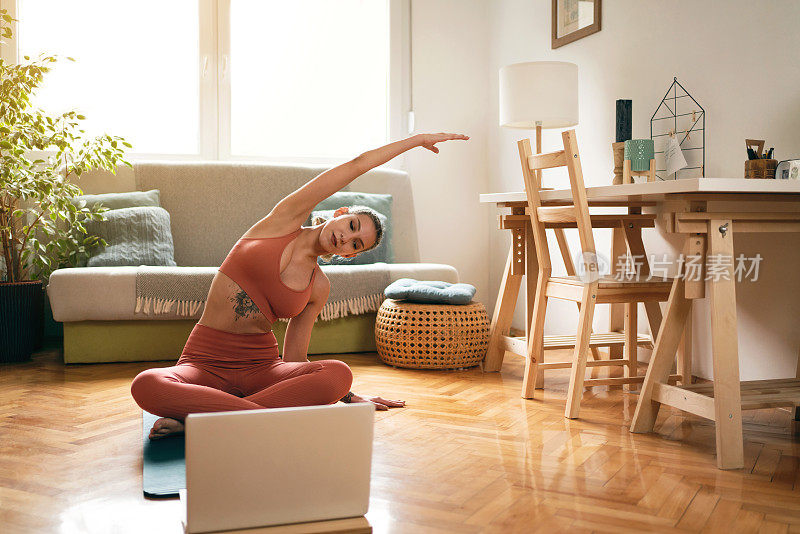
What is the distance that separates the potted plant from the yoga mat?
4.89ft

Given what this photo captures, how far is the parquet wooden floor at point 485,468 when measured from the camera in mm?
1571

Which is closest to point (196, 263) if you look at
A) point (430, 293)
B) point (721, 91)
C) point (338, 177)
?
point (430, 293)

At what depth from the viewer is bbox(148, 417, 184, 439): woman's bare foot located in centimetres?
205

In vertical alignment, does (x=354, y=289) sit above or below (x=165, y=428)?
above

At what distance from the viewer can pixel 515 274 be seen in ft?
10.3

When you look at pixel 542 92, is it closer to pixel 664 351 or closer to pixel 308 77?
pixel 664 351

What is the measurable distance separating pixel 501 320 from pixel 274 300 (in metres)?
1.44

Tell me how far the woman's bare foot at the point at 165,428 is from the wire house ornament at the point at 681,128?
88.0 inches

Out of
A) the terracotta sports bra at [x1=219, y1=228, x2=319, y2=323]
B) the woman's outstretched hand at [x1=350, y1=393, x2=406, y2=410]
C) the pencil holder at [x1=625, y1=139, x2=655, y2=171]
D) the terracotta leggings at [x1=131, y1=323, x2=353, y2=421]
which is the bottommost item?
the woman's outstretched hand at [x1=350, y1=393, x2=406, y2=410]

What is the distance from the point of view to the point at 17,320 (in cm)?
337

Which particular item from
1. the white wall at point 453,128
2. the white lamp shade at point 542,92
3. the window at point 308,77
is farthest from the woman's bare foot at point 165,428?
the white wall at point 453,128

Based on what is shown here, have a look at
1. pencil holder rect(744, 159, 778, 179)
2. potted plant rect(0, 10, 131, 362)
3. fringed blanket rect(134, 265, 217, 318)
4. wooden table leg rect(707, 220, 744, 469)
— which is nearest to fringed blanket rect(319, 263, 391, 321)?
fringed blanket rect(134, 265, 217, 318)

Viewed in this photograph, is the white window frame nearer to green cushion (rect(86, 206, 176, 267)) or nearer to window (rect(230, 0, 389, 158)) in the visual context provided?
window (rect(230, 0, 389, 158))

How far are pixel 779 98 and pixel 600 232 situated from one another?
119 centimetres
